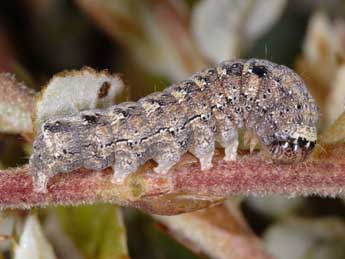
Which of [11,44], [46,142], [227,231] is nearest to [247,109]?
[227,231]

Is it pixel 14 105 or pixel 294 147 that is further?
pixel 14 105

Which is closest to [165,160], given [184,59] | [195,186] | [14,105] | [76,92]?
[195,186]

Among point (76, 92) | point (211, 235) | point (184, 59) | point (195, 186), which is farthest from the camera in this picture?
point (184, 59)

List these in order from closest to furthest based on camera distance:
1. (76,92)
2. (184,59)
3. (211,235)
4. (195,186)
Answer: (195,186), (76,92), (211,235), (184,59)

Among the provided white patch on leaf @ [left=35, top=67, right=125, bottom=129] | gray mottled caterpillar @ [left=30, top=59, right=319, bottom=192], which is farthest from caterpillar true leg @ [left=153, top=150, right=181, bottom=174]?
white patch on leaf @ [left=35, top=67, right=125, bottom=129]

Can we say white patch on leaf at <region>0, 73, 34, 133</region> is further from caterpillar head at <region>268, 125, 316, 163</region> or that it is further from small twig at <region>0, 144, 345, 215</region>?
caterpillar head at <region>268, 125, 316, 163</region>

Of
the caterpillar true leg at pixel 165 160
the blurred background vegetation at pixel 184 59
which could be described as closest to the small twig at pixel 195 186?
the caterpillar true leg at pixel 165 160

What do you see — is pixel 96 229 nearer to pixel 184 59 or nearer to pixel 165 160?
pixel 165 160

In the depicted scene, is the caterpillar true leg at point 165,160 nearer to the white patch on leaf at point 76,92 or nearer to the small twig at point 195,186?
the small twig at point 195,186
